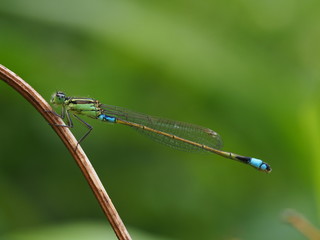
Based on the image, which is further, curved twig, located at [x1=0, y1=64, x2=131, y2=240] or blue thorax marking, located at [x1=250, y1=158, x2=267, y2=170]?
blue thorax marking, located at [x1=250, y1=158, x2=267, y2=170]

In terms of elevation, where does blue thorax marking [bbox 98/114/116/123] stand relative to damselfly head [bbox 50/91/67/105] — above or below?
above

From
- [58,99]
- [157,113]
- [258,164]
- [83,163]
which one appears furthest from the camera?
[157,113]

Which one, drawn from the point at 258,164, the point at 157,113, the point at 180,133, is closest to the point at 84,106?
the point at 180,133

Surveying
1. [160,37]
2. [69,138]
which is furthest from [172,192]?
[69,138]

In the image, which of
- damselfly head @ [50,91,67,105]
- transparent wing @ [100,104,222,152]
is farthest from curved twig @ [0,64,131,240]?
transparent wing @ [100,104,222,152]

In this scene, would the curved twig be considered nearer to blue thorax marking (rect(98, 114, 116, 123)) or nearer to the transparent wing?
blue thorax marking (rect(98, 114, 116, 123))

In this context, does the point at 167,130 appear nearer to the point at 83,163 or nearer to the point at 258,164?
the point at 258,164

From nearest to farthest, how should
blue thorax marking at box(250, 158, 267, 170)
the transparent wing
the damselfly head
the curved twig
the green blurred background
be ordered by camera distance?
1. the curved twig
2. the damselfly head
3. blue thorax marking at box(250, 158, 267, 170)
4. the transparent wing
5. the green blurred background

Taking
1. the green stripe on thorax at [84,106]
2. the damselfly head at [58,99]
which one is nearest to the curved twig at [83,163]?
the damselfly head at [58,99]

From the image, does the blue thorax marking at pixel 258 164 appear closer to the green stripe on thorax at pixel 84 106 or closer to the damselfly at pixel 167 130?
the damselfly at pixel 167 130
